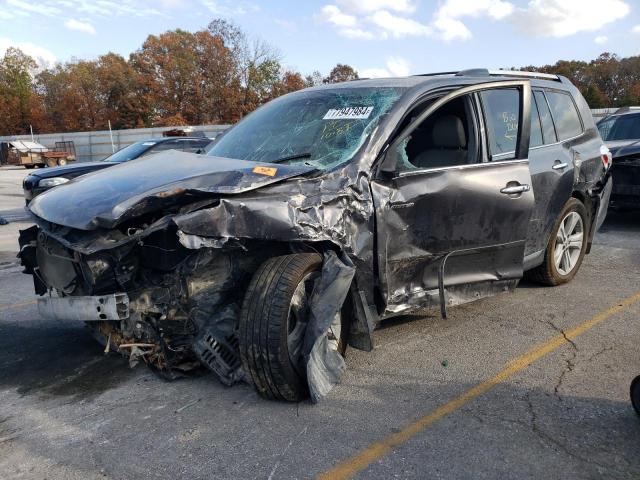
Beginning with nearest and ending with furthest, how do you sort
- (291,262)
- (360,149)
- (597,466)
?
1. (597,466)
2. (291,262)
3. (360,149)

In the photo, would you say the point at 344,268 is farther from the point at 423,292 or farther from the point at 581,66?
the point at 581,66

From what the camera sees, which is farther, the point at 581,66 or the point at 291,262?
the point at 581,66

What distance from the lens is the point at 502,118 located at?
4.37 meters

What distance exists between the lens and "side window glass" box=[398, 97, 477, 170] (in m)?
4.04

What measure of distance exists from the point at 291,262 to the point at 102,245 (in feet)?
3.35

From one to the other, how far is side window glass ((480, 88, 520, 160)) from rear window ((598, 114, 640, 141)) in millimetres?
6037

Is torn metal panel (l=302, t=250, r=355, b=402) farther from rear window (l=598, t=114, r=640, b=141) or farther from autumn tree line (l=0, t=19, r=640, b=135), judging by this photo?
autumn tree line (l=0, t=19, r=640, b=135)

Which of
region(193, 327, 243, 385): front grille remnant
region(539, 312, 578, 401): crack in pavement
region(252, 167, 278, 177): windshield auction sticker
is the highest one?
region(252, 167, 278, 177): windshield auction sticker

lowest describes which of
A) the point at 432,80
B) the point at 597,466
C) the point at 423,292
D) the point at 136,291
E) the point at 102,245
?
the point at 597,466

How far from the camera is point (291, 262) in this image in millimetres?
3139

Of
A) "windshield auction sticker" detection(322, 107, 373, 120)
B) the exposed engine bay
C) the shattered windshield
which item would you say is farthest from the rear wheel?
"windshield auction sticker" detection(322, 107, 373, 120)

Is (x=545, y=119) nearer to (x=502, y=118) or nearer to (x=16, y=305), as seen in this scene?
(x=502, y=118)

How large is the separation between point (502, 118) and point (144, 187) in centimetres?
283

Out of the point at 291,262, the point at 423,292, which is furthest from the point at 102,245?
the point at 423,292
